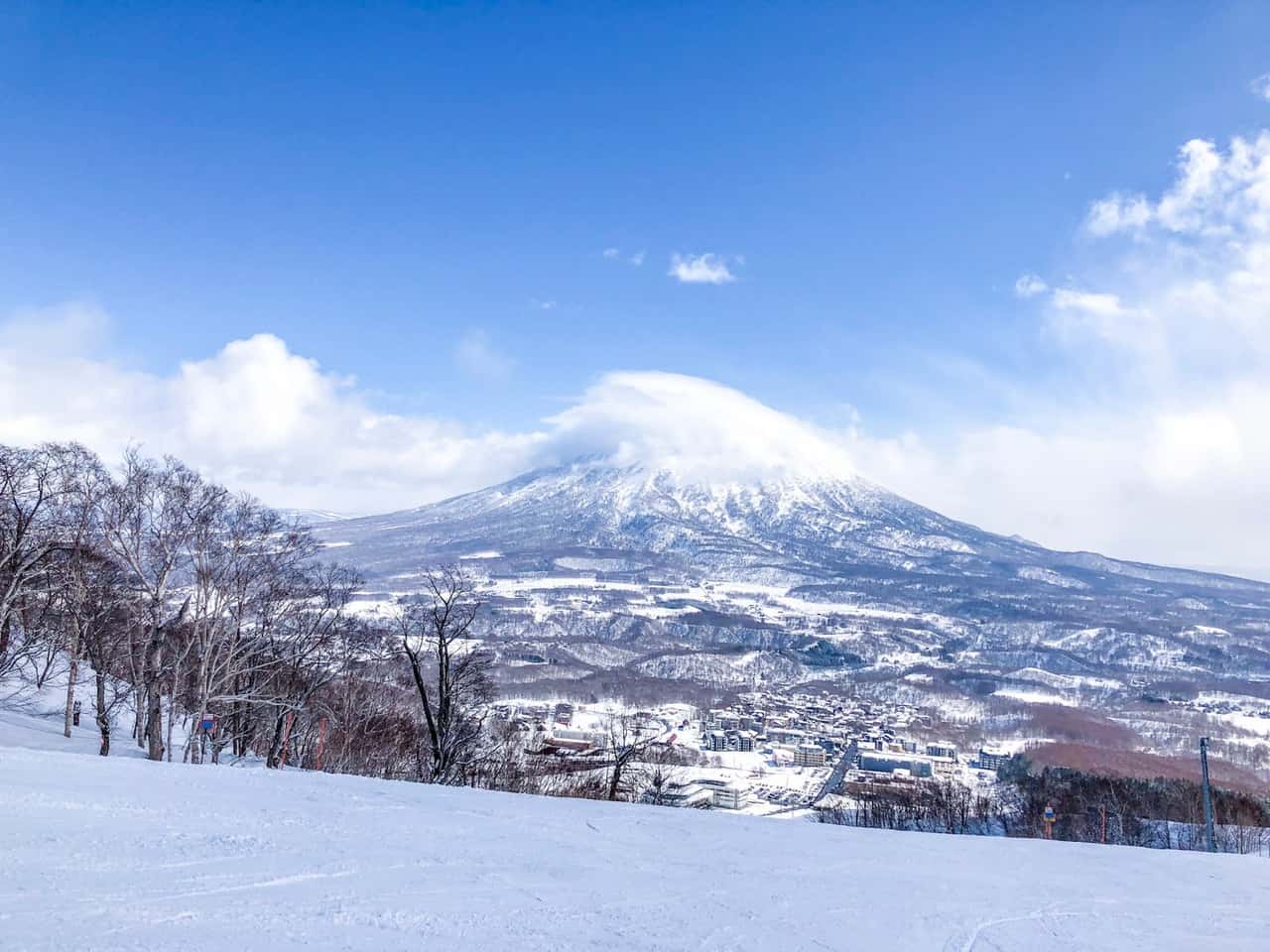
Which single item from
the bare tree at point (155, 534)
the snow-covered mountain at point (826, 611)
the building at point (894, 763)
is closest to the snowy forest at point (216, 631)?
the bare tree at point (155, 534)

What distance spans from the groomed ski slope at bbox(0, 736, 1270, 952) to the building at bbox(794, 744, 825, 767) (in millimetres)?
44247

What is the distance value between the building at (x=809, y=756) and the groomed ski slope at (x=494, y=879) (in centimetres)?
4425

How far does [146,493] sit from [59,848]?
12.8 m

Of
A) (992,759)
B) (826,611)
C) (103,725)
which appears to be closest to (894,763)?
(992,759)

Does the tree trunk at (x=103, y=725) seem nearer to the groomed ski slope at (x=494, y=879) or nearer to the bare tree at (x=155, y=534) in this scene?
the bare tree at (x=155, y=534)

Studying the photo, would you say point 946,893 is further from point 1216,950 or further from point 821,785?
point 821,785

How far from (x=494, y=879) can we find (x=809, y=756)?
5280 centimetres

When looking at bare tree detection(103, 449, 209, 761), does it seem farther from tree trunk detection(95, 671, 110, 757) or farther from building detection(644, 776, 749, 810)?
building detection(644, 776, 749, 810)

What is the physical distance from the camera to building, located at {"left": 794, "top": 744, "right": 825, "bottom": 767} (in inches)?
2117

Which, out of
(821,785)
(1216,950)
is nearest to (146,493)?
(1216,950)

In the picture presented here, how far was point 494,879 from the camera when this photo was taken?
689cm

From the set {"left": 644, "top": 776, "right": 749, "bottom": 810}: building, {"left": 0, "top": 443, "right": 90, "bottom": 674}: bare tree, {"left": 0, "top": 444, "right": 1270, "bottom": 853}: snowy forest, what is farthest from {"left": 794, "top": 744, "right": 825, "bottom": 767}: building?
{"left": 0, "top": 443, "right": 90, "bottom": 674}: bare tree

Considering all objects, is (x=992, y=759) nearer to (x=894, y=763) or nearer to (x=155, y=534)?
(x=894, y=763)

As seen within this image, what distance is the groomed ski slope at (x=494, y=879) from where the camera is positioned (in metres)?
5.23
